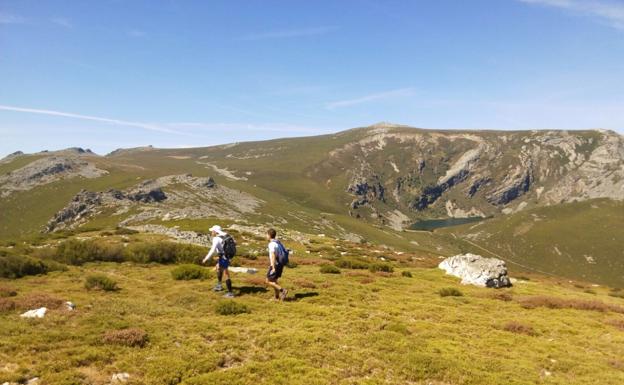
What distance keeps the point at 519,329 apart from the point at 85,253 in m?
34.5

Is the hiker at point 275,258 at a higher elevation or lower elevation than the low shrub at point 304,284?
higher

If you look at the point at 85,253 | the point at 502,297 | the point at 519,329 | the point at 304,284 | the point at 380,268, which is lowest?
the point at 380,268

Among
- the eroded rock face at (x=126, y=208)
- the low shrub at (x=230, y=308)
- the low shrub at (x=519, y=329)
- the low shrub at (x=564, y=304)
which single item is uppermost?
the low shrub at (x=230, y=308)

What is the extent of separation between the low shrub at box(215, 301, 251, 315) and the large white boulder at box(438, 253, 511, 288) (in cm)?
2554

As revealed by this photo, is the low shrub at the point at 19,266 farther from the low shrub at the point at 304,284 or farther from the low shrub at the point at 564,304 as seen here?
the low shrub at the point at 564,304

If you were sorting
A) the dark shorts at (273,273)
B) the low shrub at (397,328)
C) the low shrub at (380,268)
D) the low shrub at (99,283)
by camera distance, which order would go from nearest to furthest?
1. the low shrub at (397,328)
2. the dark shorts at (273,273)
3. the low shrub at (99,283)
4. the low shrub at (380,268)

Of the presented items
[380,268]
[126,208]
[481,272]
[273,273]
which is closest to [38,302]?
[273,273]

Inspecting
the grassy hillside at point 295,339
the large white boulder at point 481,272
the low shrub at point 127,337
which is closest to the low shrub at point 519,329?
the grassy hillside at point 295,339

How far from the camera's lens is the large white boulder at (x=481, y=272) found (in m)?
37.0

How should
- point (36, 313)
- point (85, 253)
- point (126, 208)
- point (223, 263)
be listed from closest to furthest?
point (36, 313) < point (223, 263) < point (85, 253) < point (126, 208)

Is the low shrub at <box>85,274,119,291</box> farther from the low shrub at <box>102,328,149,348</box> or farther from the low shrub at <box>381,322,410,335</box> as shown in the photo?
the low shrub at <box>381,322,410,335</box>

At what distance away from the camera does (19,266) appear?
26.8m

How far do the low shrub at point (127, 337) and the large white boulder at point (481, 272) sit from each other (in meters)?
31.1

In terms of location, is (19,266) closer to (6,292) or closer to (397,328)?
(6,292)
